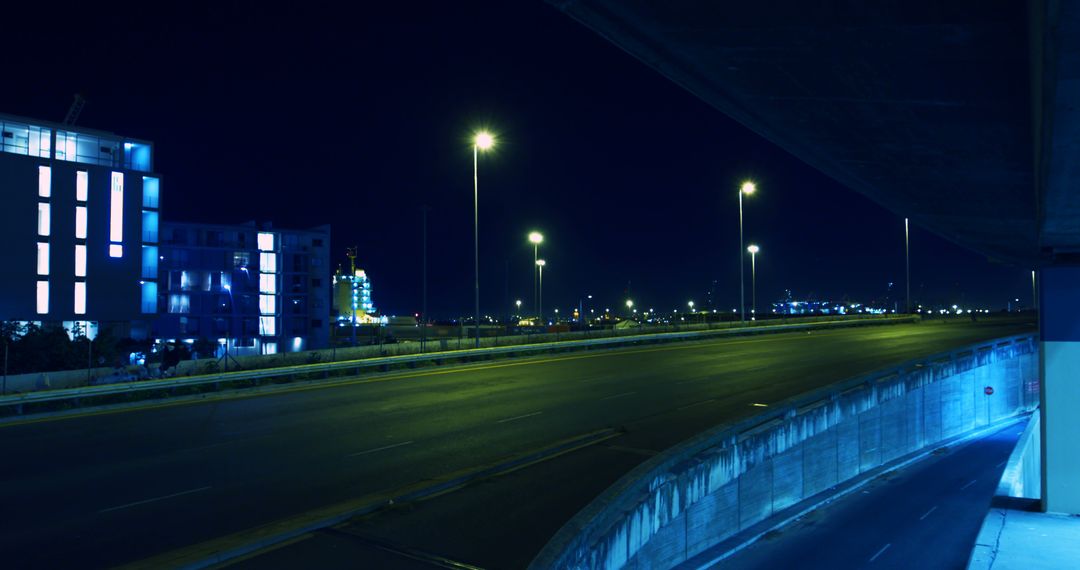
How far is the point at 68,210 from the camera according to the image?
52.6m

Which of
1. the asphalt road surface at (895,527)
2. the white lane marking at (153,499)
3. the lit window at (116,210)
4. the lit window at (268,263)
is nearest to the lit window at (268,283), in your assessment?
the lit window at (268,263)

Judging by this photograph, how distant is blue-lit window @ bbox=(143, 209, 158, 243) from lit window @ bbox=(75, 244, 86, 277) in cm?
572

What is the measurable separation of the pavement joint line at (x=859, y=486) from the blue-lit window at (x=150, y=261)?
54.9 metres

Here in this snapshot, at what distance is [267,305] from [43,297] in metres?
28.2

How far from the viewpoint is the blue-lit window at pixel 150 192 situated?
194 ft

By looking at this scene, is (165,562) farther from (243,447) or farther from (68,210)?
(68,210)

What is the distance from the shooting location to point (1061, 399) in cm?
1634

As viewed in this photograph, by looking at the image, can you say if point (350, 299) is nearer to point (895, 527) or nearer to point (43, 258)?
point (43, 258)

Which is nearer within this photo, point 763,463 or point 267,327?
point 763,463

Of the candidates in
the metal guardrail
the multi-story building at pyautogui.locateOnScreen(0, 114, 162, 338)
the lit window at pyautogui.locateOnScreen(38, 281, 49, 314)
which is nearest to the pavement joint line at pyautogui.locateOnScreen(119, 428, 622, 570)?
the metal guardrail

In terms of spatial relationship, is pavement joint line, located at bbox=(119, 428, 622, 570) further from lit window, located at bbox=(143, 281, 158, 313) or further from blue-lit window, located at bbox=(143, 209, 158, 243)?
blue-lit window, located at bbox=(143, 209, 158, 243)

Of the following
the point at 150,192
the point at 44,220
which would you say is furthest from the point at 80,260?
the point at 150,192

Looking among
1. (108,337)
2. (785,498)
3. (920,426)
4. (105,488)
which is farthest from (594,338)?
(105,488)

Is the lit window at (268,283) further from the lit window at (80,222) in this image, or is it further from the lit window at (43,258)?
the lit window at (43,258)
